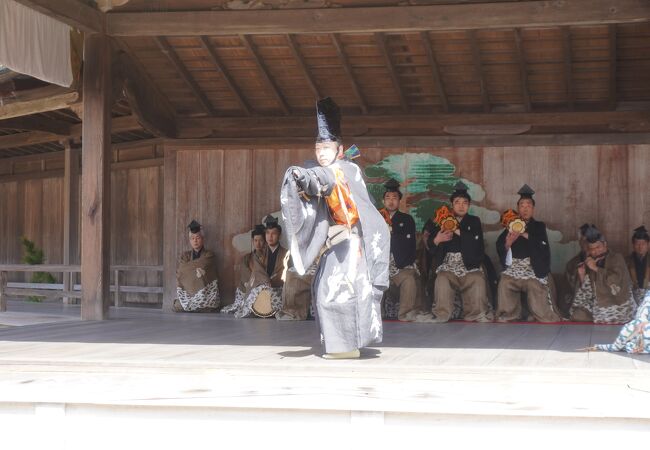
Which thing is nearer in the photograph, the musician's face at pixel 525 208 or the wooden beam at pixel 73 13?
the wooden beam at pixel 73 13

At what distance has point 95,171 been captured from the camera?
25.2ft

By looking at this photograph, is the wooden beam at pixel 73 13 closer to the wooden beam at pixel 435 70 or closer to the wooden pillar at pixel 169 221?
the wooden pillar at pixel 169 221

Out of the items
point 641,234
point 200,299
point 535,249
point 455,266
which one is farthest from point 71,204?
point 641,234

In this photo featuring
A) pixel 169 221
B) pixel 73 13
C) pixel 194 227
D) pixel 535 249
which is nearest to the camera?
pixel 73 13

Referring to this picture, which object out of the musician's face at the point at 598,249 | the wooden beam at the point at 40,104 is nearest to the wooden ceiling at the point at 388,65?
the wooden beam at the point at 40,104

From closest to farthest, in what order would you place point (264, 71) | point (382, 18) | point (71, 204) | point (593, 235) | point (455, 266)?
1. point (382, 18)
2. point (593, 235)
3. point (455, 266)
4. point (264, 71)
5. point (71, 204)

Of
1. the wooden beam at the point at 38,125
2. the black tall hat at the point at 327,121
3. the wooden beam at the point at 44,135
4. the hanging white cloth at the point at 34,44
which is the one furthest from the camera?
the wooden beam at the point at 38,125

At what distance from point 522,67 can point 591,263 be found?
1.89 meters

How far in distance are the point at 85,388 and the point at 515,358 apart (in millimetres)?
2360

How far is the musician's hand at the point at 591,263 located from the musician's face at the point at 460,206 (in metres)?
1.19

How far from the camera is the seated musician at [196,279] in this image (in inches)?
365

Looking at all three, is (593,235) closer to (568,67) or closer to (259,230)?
(568,67)

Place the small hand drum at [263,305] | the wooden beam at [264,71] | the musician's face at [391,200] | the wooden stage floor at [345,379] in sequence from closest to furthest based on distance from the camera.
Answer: the wooden stage floor at [345,379] < the wooden beam at [264,71] < the musician's face at [391,200] < the small hand drum at [263,305]

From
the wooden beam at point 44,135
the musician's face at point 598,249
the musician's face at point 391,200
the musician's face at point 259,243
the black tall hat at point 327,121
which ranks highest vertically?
the wooden beam at point 44,135
